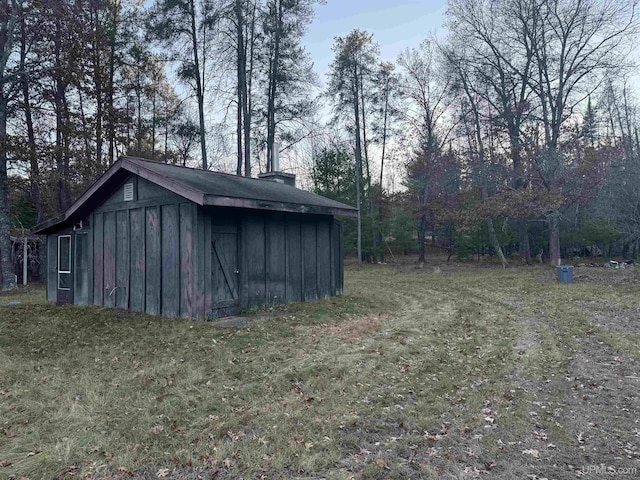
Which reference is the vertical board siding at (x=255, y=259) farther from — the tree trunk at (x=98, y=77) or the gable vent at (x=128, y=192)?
the tree trunk at (x=98, y=77)

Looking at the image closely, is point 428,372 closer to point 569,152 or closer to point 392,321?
point 392,321

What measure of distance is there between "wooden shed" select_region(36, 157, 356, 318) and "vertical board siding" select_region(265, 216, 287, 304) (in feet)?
0.08

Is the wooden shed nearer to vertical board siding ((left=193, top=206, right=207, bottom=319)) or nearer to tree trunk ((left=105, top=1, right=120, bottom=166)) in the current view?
vertical board siding ((left=193, top=206, right=207, bottom=319))

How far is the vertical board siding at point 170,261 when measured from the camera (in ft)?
29.1

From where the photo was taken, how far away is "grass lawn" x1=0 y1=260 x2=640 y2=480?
336 centimetres

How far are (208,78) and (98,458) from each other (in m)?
20.2

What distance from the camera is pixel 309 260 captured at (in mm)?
11336

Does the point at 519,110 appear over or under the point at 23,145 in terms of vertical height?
over

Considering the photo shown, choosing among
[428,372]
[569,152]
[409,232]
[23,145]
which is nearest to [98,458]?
[428,372]

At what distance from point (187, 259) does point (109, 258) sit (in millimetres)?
3046

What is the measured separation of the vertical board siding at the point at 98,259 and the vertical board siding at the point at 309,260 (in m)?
5.12

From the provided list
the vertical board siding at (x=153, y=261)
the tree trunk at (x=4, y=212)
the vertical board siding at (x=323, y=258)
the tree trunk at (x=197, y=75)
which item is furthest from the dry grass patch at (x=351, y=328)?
the tree trunk at (x=197, y=75)

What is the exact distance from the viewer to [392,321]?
357 inches

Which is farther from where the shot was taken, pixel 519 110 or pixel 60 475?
pixel 519 110
